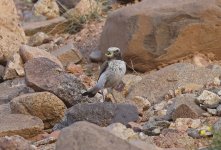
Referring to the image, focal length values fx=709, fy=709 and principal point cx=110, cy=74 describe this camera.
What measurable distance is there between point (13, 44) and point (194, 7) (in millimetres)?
2953

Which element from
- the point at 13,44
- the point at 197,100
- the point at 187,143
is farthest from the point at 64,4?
the point at 187,143

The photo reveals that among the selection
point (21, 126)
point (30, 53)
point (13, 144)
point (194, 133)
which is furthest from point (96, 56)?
point (13, 144)

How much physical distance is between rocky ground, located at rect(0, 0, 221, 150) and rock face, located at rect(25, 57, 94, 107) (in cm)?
1

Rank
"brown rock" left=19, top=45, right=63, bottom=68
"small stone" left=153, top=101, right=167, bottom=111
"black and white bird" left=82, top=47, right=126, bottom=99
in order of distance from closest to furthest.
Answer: "small stone" left=153, top=101, right=167, bottom=111
"black and white bird" left=82, top=47, right=126, bottom=99
"brown rock" left=19, top=45, right=63, bottom=68

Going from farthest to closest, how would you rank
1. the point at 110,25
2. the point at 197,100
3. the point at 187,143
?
the point at 110,25
the point at 197,100
the point at 187,143

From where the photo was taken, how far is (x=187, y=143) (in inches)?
212

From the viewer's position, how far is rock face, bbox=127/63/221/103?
290 inches

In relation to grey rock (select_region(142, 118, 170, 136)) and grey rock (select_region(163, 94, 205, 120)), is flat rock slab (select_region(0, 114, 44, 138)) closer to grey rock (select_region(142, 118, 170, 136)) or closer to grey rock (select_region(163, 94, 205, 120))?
grey rock (select_region(142, 118, 170, 136))

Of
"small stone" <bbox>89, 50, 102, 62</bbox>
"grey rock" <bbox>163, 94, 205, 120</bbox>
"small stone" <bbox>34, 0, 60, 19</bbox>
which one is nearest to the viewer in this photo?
"grey rock" <bbox>163, 94, 205, 120</bbox>

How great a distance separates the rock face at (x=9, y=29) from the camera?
10.1m

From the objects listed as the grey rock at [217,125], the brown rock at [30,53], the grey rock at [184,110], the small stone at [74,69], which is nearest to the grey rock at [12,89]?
the brown rock at [30,53]

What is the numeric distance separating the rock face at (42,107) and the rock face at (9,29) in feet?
10.3

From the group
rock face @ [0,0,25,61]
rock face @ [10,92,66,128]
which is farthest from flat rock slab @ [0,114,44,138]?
rock face @ [0,0,25,61]

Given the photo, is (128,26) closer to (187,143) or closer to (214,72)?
(214,72)
